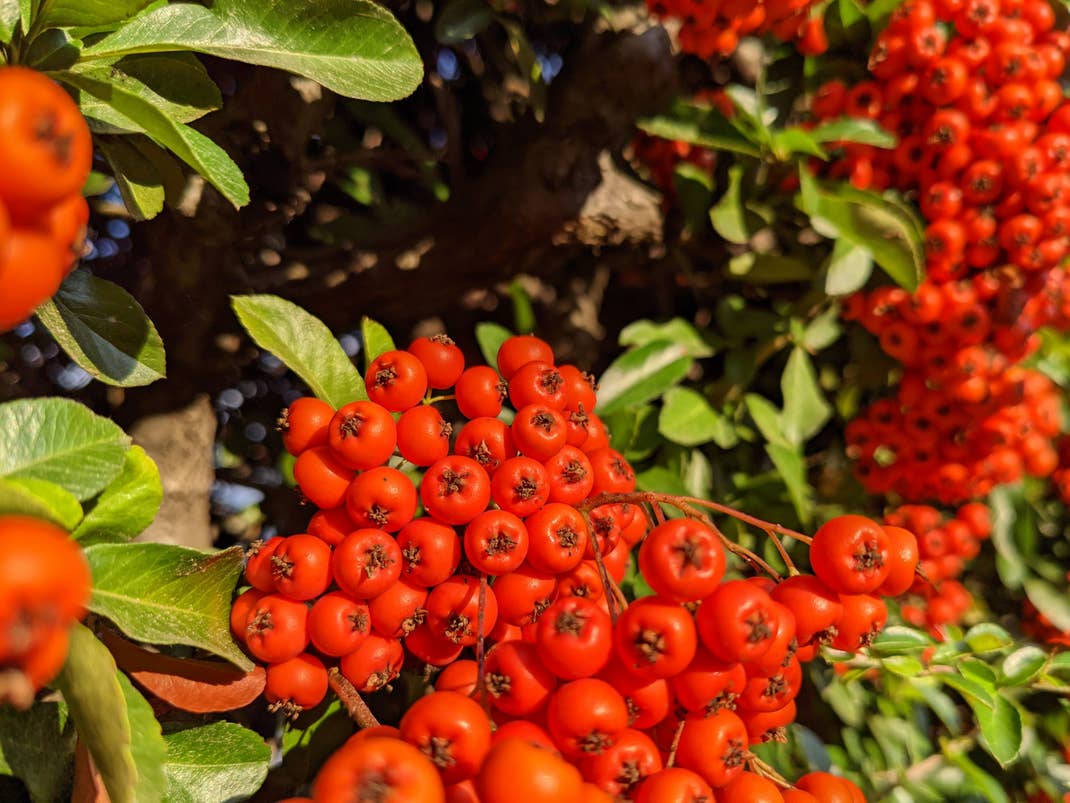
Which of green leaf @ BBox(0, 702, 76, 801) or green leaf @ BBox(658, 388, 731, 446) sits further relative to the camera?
green leaf @ BBox(658, 388, 731, 446)

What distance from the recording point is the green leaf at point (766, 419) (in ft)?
7.69

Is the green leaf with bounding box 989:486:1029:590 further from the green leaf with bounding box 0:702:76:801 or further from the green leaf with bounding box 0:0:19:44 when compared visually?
the green leaf with bounding box 0:0:19:44

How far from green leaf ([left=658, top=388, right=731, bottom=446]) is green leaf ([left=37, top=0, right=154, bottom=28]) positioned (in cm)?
165

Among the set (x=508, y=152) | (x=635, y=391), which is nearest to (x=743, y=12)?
(x=508, y=152)

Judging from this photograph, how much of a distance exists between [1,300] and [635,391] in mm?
1740

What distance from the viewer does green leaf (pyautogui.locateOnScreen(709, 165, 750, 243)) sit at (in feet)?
7.34

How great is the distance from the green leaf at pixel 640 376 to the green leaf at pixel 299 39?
3.97 ft

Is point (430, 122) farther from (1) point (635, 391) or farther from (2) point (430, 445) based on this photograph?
(2) point (430, 445)

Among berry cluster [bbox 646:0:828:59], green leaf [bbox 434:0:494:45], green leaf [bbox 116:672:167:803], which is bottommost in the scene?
green leaf [bbox 116:672:167:803]

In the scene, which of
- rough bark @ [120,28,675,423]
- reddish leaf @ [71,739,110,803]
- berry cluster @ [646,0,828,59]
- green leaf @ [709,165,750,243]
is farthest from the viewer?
green leaf @ [709,165,750,243]

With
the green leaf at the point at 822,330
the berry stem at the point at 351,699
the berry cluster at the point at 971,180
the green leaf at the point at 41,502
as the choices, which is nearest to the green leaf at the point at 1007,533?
the berry cluster at the point at 971,180

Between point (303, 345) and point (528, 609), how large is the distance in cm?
66

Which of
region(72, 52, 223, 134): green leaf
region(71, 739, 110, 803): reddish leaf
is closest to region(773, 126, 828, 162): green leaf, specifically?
region(72, 52, 223, 134): green leaf

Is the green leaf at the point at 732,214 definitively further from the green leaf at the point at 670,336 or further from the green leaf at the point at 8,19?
the green leaf at the point at 8,19
